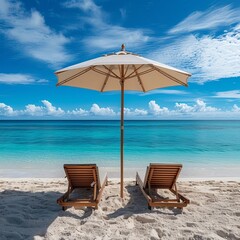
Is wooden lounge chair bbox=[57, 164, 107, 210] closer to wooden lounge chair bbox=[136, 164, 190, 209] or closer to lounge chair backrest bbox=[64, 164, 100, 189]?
lounge chair backrest bbox=[64, 164, 100, 189]

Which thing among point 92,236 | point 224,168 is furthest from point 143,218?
point 224,168

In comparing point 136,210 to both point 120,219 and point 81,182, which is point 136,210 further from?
point 81,182

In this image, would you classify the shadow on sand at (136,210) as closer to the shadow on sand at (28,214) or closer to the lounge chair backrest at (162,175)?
the lounge chair backrest at (162,175)

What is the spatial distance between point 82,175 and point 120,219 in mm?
1011

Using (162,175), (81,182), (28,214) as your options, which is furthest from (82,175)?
(162,175)

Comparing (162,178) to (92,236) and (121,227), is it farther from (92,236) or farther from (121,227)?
(92,236)

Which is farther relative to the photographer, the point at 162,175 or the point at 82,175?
the point at 162,175

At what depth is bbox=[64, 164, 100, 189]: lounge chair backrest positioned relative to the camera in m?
3.93

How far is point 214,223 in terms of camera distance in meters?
3.31

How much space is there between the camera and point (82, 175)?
13.4 feet

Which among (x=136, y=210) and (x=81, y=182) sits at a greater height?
(x=81, y=182)

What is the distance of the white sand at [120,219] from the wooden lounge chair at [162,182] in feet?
0.38

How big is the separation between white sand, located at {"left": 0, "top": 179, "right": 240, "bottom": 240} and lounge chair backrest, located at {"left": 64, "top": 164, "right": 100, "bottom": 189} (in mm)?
411

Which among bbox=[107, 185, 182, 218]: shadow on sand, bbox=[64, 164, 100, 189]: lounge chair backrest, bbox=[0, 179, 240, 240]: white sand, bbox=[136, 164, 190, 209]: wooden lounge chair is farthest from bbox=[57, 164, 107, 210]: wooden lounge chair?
bbox=[136, 164, 190, 209]: wooden lounge chair
